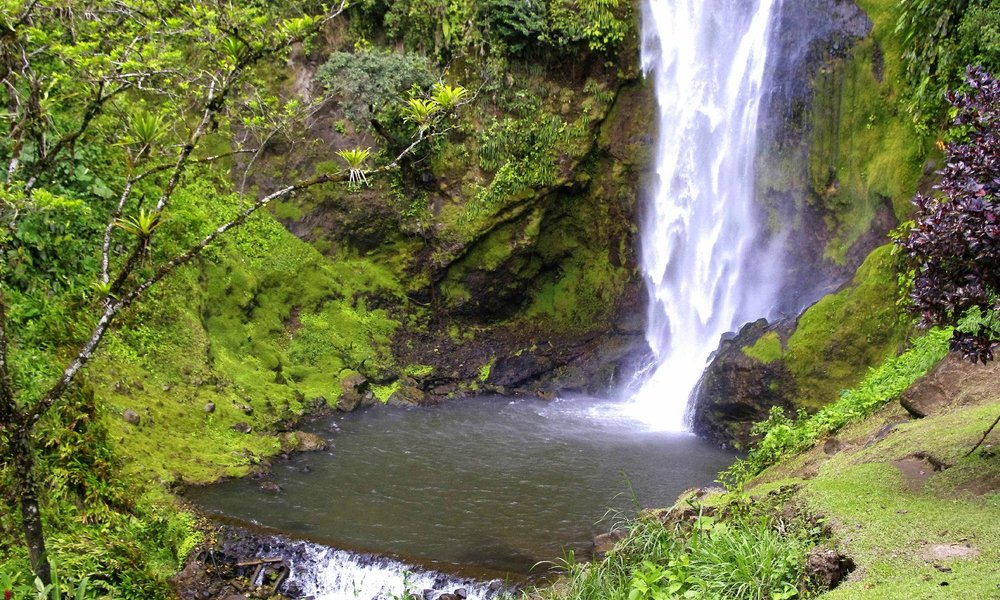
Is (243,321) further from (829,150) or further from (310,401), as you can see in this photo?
(829,150)

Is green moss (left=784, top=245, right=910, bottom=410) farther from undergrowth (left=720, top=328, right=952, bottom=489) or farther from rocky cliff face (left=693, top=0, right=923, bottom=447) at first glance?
undergrowth (left=720, top=328, right=952, bottom=489)

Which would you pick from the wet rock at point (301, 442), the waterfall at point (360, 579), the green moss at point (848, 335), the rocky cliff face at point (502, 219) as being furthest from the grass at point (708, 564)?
the rocky cliff face at point (502, 219)

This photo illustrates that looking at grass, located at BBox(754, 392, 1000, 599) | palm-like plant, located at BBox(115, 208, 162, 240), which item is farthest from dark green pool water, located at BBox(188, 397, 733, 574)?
palm-like plant, located at BBox(115, 208, 162, 240)

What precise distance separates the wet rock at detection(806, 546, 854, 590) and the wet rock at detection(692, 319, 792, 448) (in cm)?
822

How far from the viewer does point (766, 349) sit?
12.0 metres

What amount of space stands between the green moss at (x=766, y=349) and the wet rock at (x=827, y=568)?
841cm

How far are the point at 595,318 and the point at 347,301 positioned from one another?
6264 millimetres

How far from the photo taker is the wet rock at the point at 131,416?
9.83 meters

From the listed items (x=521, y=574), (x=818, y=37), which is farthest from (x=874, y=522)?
(x=818, y=37)

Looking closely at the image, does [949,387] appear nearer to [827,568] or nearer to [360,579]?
[827,568]

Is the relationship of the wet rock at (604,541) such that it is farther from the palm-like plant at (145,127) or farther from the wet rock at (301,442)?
the palm-like plant at (145,127)

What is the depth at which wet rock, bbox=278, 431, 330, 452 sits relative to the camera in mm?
11742

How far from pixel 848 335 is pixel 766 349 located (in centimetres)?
135

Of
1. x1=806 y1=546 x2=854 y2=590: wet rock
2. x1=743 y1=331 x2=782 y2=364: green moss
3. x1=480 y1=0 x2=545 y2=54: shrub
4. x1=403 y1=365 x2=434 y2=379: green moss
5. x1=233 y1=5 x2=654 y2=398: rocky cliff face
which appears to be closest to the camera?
x1=806 y1=546 x2=854 y2=590: wet rock
